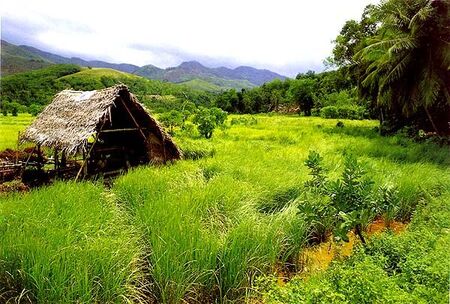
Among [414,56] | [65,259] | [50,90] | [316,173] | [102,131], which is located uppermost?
[414,56]

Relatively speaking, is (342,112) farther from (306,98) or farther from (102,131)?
(102,131)

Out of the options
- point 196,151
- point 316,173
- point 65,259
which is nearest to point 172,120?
point 196,151

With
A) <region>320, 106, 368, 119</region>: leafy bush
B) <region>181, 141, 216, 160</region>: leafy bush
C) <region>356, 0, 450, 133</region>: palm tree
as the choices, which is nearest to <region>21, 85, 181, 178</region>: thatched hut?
<region>181, 141, 216, 160</region>: leafy bush

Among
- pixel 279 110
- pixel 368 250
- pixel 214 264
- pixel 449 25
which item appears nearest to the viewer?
pixel 214 264

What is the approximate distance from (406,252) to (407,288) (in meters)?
0.98

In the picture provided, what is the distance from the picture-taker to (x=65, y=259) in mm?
3127

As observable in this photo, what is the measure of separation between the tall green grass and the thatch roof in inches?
153

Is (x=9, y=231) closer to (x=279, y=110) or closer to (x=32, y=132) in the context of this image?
(x=32, y=132)

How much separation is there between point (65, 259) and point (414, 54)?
43.6 ft

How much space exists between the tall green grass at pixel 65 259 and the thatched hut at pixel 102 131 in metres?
4.03

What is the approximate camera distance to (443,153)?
407 inches

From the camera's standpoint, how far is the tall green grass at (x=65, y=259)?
291cm

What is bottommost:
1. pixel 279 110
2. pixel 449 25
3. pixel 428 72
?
pixel 279 110

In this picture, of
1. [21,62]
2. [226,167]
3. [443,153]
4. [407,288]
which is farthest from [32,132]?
[21,62]
